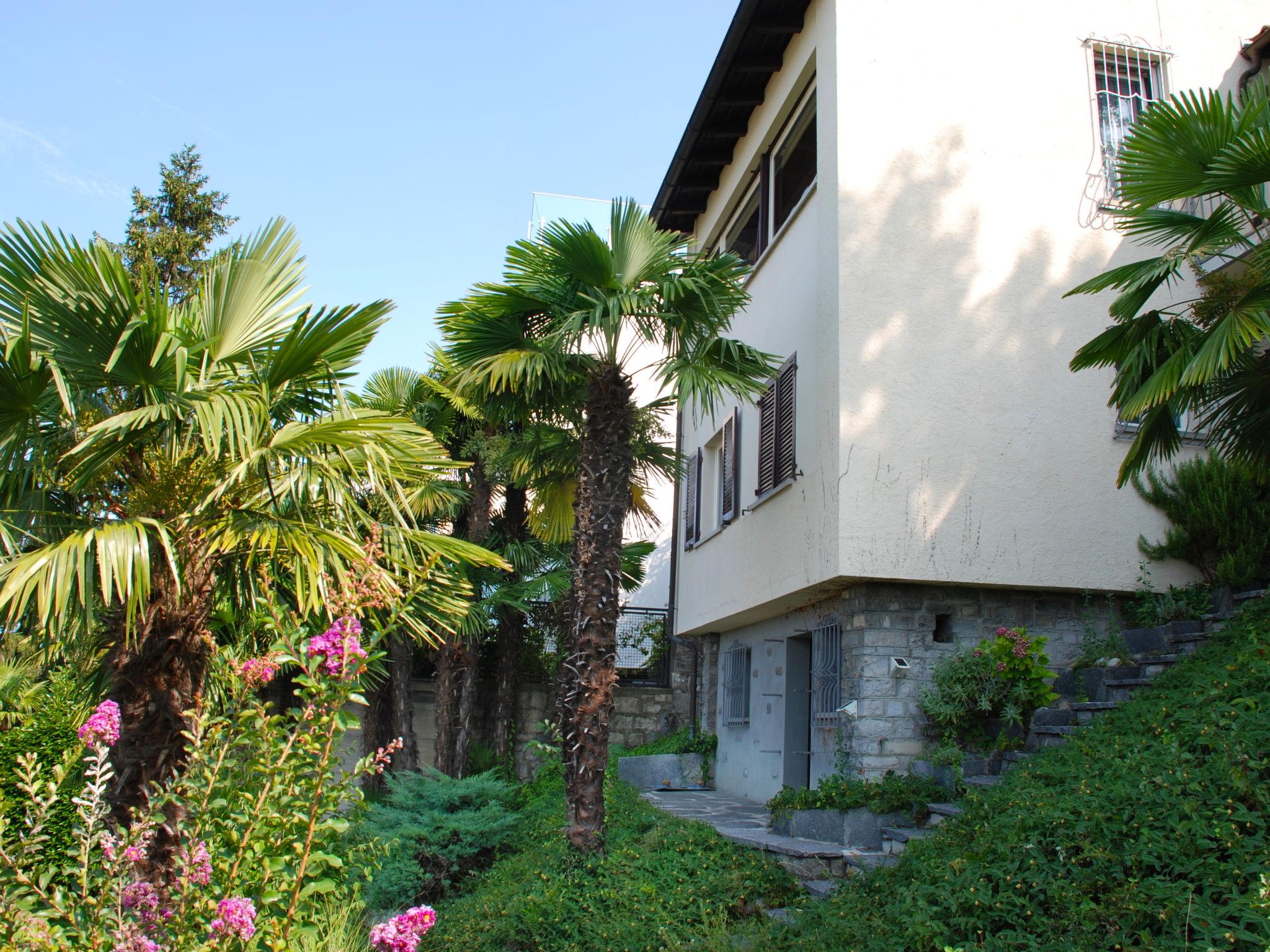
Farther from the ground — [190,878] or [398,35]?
[398,35]

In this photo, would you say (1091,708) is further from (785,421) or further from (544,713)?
(544,713)

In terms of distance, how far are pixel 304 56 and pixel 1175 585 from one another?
25.8 feet

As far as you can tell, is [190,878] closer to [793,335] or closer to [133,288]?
[133,288]

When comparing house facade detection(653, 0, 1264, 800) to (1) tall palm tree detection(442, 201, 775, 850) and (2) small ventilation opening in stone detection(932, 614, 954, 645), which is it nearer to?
(2) small ventilation opening in stone detection(932, 614, 954, 645)

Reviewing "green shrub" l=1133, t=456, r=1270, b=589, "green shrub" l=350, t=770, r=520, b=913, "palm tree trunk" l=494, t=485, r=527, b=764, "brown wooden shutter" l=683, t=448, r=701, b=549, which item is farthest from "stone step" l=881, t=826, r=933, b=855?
"palm tree trunk" l=494, t=485, r=527, b=764

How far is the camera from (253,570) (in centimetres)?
539

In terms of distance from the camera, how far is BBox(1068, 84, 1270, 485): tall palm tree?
558 cm

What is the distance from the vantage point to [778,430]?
957 centimetres

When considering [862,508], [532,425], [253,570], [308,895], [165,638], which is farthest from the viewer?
[532,425]

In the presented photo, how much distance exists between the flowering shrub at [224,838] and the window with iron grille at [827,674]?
226 inches

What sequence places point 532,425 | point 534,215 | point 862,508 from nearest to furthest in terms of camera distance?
1. point 862,508
2. point 532,425
3. point 534,215

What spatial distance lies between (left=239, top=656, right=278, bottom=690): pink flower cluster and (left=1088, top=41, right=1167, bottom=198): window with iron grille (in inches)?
340

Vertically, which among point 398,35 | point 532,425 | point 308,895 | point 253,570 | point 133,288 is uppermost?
point 398,35

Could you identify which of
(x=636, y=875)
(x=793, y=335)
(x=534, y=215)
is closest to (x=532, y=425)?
(x=793, y=335)
